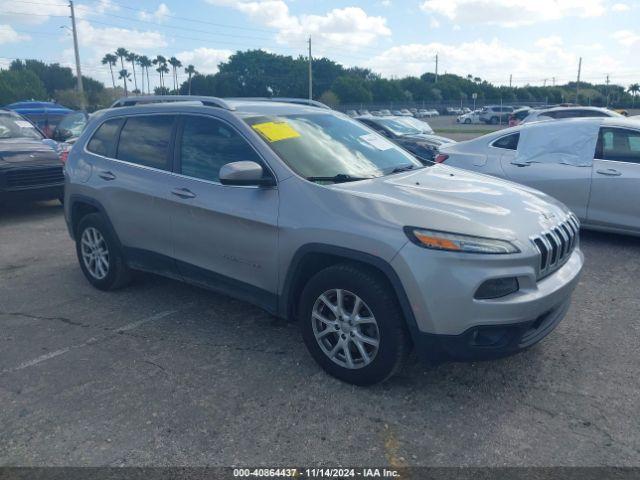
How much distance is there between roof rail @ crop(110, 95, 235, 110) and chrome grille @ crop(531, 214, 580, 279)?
94.5 inches

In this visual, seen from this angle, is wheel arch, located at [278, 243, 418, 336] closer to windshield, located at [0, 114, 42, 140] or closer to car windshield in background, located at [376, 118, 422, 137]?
windshield, located at [0, 114, 42, 140]

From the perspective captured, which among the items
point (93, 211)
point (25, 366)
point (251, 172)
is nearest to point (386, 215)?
point (251, 172)

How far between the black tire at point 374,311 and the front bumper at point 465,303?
0.39 feet

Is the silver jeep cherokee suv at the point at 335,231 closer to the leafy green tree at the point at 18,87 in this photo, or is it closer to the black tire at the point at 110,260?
the black tire at the point at 110,260

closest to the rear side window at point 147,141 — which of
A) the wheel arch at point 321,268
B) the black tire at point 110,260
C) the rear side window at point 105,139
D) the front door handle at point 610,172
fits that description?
the rear side window at point 105,139

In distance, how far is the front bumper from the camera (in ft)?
9.85

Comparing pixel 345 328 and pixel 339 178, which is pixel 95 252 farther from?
pixel 345 328

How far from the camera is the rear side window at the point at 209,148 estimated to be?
4.02 m

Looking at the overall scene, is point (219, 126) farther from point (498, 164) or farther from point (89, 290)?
point (498, 164)

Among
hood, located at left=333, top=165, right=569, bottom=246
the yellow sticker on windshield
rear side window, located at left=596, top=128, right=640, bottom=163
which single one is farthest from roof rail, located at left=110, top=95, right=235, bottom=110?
rear side window, located at left=596, top=128, right=640, bottom=163

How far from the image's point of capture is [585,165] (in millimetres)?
6703

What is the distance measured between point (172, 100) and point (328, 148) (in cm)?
165

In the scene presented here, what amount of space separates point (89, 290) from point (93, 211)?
0.77 m

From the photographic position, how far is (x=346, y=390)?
345cm
